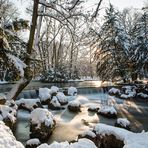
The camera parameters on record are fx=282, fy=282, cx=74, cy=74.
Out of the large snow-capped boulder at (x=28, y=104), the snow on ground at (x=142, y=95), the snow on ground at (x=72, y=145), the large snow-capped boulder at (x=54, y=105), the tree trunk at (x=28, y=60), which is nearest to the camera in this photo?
the snow on ground at (x=72, y=145)

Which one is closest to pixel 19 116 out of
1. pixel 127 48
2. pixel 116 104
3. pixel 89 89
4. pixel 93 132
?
pixel 93 132

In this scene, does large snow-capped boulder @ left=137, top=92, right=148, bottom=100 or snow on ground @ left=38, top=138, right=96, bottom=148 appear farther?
large snow-capped boulder @ left=137, top=92, right=148, bottom=100

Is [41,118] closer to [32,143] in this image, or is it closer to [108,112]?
[32,143]

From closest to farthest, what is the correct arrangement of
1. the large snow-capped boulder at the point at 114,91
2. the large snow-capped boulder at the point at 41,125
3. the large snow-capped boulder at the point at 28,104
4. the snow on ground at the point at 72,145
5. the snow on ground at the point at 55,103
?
the snow on ground at the point at 72,145 < the large snow-capped boulder at the point at 41,125 < the large snow-capped boulder at the point at 28,104 < the snow on ground at the point at 55,103 < the large snow-capped boulder at the point at 114,91

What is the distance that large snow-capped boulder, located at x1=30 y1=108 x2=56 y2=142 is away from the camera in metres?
12.3

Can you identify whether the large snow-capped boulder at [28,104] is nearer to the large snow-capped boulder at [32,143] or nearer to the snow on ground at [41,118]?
the snow on ground at [41,118]

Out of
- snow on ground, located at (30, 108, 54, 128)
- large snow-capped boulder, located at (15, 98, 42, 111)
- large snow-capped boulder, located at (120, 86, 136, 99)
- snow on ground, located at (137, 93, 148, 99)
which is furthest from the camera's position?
snow on ground, located at (137, 93, 148, 99)

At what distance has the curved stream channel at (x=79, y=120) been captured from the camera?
1320cm

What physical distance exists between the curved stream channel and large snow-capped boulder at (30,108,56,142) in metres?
0.29

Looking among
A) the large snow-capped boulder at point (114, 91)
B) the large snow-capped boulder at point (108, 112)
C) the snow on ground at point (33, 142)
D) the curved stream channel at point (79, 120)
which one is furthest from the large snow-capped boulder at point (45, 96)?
the snow on ground at point (33, 142)

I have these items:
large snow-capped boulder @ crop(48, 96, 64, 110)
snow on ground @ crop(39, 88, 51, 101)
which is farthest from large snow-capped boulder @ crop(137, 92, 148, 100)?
large snow-capped boulder @ crop(48, 96, 64, 110)

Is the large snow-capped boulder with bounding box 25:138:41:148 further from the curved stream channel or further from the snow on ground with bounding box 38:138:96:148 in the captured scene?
the snow on ground with bounding box 38:138:96:148

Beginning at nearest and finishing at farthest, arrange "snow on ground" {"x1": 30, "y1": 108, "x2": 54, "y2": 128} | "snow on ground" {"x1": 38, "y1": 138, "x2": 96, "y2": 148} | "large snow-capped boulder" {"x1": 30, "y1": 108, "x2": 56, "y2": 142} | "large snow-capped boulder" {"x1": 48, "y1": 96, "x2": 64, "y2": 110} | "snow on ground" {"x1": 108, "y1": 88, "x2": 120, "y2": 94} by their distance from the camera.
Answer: "snow on ground" {"x1": 38, "y1": 138, "x2": 96, "y2": 148}
"large snow-capped boulder" {"x1": 30, "y1": 108, "x2": 56, "y2": 142}
"snow on ground" {"x1": 30, "y1": 108, "x2": 54, "y2": 128}
"large snow-capped boulder" {"x1": 48, "y1": 96, "x2": 64, "y2": 110}
"snow on ground" {"x1": 108, "y1": 88, "x2": 120, "y2": 94}

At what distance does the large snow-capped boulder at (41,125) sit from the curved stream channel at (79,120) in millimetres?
289
